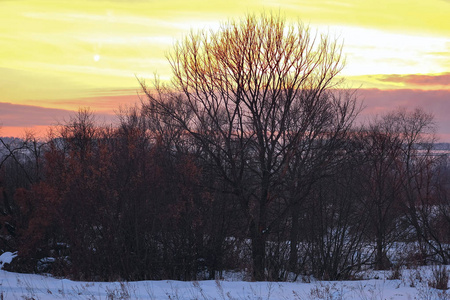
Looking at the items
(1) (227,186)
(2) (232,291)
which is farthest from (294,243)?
(2) (232,291)

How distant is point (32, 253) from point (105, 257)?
7.32m

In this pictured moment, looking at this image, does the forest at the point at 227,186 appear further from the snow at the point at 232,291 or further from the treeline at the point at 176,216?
the snow at the point at 232,291

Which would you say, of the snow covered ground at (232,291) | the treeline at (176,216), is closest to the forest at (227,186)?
the treeline at (176,216)

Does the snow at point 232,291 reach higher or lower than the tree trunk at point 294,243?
higher

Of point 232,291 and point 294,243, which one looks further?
point 294,243

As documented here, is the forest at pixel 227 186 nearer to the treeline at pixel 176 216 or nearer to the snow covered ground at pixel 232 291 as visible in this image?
the treeline at pixel 176 216

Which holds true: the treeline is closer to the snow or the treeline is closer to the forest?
the forest

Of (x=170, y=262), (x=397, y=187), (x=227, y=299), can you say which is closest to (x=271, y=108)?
(x=170, y=262)

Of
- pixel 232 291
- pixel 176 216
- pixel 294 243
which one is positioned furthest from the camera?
Result: pixel 294 243

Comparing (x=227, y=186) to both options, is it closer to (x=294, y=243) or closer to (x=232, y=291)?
(x=294, y=243)

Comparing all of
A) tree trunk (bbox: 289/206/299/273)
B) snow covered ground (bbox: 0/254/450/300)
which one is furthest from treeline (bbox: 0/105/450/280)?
snow covered ground (bbox: 0/254/450/300)

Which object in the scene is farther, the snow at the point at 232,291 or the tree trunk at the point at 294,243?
the tree trunk at the point at 294,243

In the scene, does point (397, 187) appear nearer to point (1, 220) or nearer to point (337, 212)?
point (337, 212)

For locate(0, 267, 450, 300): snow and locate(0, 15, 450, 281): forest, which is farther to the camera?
locate(0, 15, 450, 281): forest
